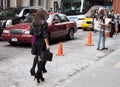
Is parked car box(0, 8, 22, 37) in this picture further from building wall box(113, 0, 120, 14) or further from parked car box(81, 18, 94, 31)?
building wall box(113, 0, 120, 14)

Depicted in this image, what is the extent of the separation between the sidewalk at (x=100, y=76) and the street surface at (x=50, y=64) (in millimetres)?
244

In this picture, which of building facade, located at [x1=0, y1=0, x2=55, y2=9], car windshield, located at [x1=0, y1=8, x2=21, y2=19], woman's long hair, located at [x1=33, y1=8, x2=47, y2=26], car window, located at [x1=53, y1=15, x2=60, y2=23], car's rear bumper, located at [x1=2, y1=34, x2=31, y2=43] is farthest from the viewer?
building facade, located at [x1=0, y1=0, x2=55, y2=9]

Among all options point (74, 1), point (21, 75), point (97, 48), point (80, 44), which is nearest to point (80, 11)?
point (74, 1)

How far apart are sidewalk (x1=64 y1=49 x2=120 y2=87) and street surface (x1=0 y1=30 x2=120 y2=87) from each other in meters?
0.24

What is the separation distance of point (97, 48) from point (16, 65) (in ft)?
18.4

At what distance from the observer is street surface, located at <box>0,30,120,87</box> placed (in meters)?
9.93

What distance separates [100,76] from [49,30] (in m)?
7.82

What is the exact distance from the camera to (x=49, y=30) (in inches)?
719

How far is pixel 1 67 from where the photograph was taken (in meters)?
11.8

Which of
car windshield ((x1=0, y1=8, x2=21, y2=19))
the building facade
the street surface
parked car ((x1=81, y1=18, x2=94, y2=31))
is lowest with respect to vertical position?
parked car ((x1=81, y1=18, x2=94, y2=31))

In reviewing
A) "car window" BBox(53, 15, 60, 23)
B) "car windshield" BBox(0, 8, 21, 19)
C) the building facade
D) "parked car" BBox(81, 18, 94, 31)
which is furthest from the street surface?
the building facade

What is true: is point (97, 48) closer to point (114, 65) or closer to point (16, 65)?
point (114, 65)

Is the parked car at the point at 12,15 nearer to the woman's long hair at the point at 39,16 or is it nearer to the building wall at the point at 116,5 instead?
the woman's long hair at the point at 39,16

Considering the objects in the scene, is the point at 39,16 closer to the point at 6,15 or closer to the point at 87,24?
the point at 6,15
